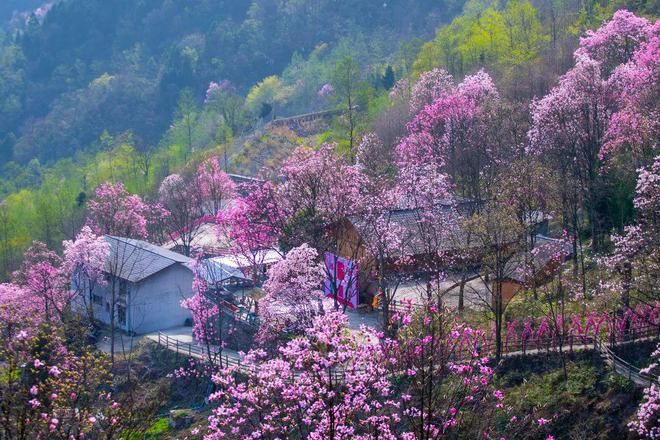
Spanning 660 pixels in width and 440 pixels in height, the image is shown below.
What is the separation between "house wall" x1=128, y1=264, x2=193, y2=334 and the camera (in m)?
38.1

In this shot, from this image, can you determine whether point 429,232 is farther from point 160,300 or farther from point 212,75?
point 212,75

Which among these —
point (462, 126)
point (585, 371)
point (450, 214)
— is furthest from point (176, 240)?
point (585, 371)

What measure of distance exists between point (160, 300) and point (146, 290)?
883 millimetres

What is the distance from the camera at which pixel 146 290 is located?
38.3 meters

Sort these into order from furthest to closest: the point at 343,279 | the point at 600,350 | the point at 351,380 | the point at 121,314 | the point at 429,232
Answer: the point at 121,314 → the point at 343,279 → the point at 429,232 → the point at 600,350 → the point at 351,380

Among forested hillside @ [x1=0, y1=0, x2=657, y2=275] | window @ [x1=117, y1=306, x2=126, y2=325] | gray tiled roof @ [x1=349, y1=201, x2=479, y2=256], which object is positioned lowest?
window @ [x1=117, y1=306, x2=126, y2=325]

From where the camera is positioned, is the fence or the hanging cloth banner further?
the hanging cloth banner

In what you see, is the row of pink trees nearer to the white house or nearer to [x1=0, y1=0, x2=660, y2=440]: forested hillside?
[x1=0, y1=0, x2=660, y2=440]: forested hillside

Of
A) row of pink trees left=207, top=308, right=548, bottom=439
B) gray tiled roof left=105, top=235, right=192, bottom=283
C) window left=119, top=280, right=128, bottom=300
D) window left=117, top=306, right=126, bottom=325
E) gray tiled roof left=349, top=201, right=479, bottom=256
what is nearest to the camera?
row of pink trees left=207, top=308, right=548, bottom=439

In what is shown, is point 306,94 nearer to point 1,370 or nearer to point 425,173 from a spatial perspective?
point 425,173

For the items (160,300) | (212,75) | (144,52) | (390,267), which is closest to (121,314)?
(160,300)

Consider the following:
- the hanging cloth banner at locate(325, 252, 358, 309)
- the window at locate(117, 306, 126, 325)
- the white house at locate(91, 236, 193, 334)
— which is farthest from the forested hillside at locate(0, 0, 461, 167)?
the hanging cloth banner at locate(325, 252, 358, 309)

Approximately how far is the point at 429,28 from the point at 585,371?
95.8 meters

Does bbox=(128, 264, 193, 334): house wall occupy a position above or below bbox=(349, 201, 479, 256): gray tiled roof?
below
